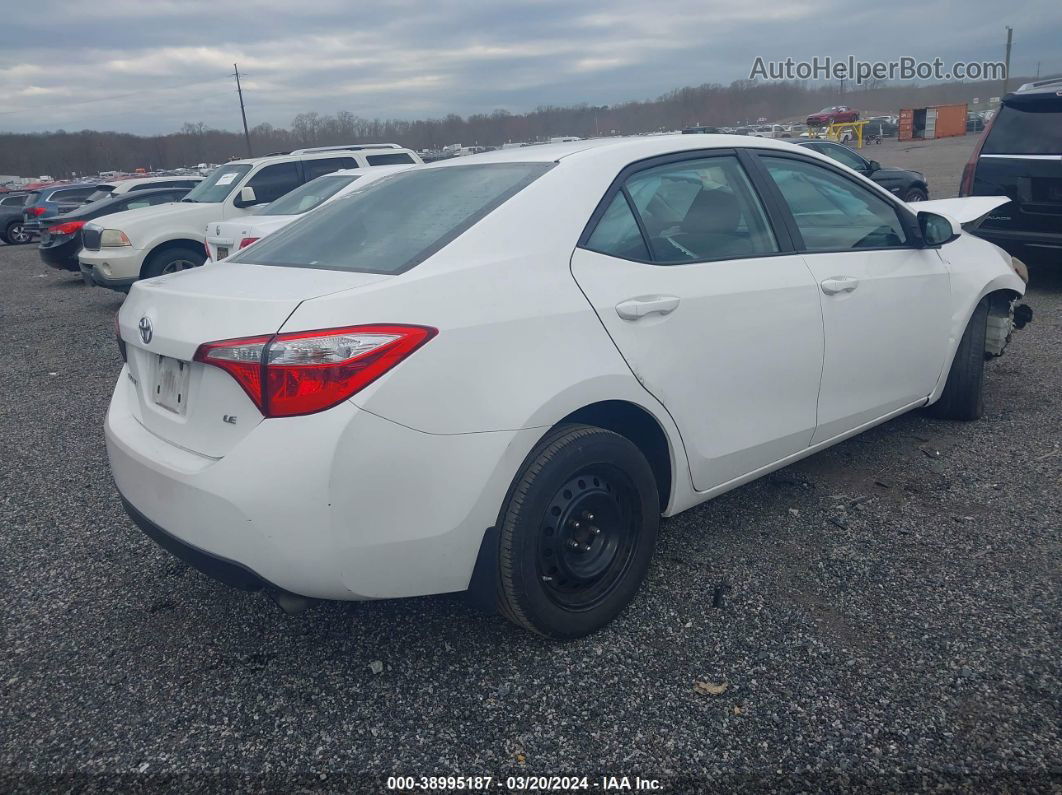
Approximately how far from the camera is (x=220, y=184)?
11320mm

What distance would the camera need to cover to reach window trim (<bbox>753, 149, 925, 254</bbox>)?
11.2ft

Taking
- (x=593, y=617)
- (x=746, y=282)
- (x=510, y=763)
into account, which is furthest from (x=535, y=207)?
(x=510, y=763)

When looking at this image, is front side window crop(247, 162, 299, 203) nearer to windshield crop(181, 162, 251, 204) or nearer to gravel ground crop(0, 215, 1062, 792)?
windshield crop(181, 162, 251, 204)

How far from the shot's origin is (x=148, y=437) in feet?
8.66

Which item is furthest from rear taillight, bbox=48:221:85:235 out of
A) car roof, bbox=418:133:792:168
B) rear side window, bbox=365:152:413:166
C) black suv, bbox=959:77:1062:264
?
black suv, bbox=959:77:1062:264

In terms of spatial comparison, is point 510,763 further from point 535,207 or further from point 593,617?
point 535,207

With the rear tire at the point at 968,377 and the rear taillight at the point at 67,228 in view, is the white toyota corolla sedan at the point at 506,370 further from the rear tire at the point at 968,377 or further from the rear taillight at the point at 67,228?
the rear taillight at the point at 67,228

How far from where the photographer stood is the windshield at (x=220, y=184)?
1098 centimetres

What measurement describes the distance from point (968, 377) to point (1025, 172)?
3.97 m

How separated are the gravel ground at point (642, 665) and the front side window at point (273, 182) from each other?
7703mm

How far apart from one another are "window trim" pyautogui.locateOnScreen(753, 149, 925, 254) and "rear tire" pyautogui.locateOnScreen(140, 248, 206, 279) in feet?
28.0

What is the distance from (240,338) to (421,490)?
0.64m

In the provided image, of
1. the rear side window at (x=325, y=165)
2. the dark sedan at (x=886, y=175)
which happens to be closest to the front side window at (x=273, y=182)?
the rear side window at (x=325, y=165)

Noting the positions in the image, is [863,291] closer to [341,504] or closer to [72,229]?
[341,504]
